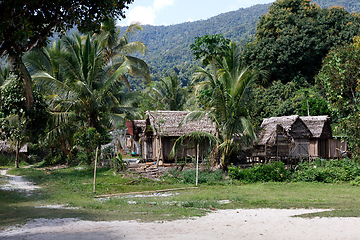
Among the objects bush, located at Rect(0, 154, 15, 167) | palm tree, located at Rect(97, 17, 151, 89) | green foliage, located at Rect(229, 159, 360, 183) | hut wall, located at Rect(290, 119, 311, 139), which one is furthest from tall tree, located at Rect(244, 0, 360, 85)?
bush, located at Rect(0, 154, 15, 167)

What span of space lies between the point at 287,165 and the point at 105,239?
13.8 metres

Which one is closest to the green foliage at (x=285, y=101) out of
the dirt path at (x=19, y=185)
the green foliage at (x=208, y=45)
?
the green foliage at (x=208, y=45)

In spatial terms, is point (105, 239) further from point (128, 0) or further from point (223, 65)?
point (223, 65)

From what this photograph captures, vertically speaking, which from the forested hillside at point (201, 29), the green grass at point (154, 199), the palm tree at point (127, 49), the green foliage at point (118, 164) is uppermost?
the forested hillside at point (201, 29)

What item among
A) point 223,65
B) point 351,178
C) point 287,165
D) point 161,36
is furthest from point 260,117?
point 161,36

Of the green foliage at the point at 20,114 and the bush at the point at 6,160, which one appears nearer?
the green foliage at the point at 20,114

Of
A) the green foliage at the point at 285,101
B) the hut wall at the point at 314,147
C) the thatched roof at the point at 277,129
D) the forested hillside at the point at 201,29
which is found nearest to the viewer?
the thatched roof at the point at 277,129

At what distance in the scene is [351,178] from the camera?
1550 cm

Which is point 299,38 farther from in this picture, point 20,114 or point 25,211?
point 25,211

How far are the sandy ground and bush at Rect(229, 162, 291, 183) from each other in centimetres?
770

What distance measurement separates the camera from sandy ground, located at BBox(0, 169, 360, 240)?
20.6 ft

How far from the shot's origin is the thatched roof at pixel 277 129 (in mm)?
18883

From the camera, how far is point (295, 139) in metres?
22.0

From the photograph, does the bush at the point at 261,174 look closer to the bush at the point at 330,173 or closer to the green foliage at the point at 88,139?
the bush at the point at 330,173
